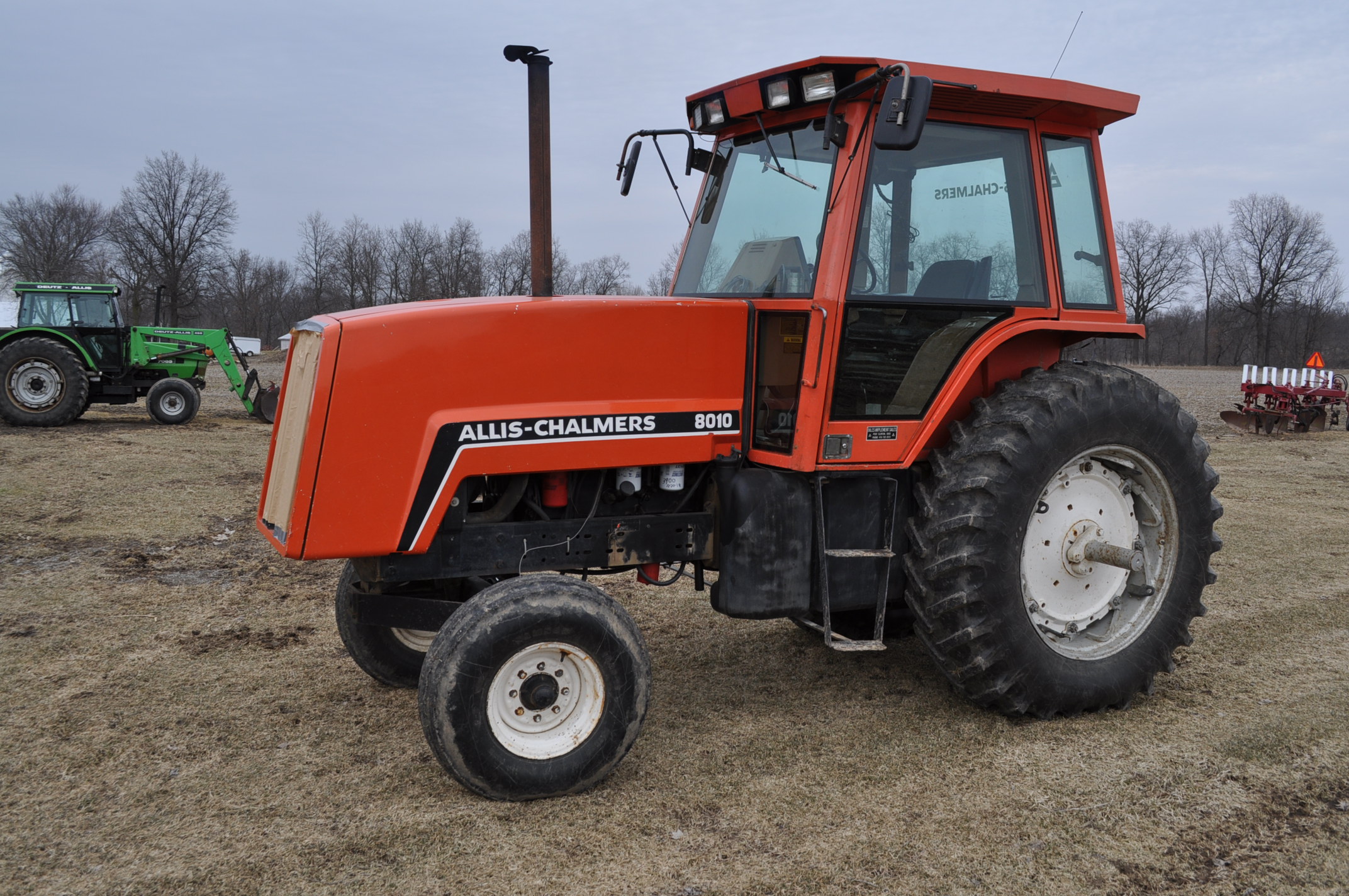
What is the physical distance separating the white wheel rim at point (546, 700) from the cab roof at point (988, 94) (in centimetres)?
239

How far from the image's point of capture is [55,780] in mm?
3523

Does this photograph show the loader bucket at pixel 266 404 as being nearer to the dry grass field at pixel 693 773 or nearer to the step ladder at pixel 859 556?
the dry grass field at pixel 693 773

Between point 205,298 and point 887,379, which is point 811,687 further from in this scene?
point 205,298

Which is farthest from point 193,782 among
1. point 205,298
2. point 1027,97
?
point 205,298

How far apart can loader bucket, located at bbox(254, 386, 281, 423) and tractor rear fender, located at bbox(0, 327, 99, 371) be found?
248 cm

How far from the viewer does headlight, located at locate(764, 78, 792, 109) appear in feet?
12.7

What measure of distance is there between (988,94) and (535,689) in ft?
9.53

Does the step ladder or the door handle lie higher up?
the door handle

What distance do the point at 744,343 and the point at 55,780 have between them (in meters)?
3.05

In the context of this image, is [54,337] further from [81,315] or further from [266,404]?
[266,404]

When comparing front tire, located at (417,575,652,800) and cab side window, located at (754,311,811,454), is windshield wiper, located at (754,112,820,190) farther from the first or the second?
front tire, located at (417,575,652,800)

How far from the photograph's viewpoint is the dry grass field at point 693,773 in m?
2.98

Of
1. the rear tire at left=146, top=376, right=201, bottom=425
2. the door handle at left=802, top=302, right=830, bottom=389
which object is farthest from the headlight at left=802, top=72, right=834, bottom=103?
the rear tire at left=146, top=376, right=201, bottom=425

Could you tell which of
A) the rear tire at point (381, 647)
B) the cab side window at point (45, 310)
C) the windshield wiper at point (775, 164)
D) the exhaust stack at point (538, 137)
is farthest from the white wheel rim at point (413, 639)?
the cab side window at point (45, 310)
